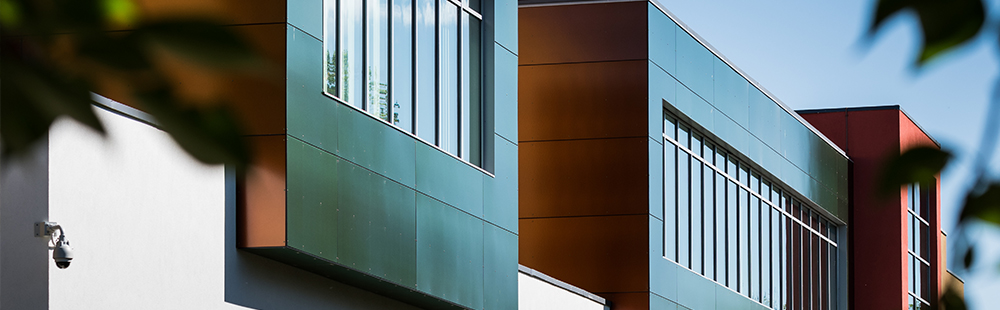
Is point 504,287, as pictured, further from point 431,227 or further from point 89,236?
point 89,236

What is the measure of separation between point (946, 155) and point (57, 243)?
11.0 m

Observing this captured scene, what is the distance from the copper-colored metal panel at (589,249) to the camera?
25641 millimetres

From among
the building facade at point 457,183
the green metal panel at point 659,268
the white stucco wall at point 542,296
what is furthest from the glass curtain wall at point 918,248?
the white stucco wall at point 542,296

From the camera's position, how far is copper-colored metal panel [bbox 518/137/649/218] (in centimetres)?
2588

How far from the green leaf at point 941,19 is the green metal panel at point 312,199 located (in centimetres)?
1345

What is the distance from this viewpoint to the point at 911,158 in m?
1.46

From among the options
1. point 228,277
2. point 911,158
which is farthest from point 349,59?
point 911,158

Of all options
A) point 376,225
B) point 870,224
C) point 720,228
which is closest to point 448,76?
point 376,225

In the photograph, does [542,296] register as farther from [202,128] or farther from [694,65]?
[202,128]

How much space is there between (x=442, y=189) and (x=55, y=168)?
729 cm

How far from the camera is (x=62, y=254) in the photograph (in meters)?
11.5

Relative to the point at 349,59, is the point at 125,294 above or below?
below

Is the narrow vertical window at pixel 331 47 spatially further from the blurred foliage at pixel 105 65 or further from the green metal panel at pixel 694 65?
the blurred foliage at pixel 105 65

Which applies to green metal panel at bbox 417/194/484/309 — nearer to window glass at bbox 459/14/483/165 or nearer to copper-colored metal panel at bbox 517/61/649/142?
window glass at bbox 459/14/483/165
